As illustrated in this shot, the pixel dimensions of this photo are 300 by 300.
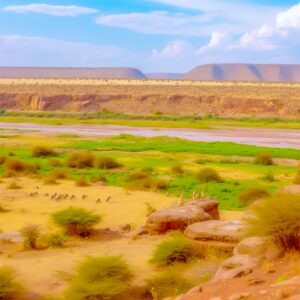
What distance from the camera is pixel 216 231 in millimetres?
14188

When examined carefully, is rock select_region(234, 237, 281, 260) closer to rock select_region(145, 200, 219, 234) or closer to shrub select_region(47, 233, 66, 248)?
rock select_region(145, 200, 219, 234)

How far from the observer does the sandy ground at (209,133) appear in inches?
1875

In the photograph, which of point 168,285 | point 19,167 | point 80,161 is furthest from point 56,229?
point 80,161

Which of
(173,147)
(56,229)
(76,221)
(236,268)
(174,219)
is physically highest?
(236,268)

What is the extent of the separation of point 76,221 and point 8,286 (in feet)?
16.5

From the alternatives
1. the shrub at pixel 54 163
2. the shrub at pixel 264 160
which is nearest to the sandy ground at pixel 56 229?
the shrub at pixel 54 163

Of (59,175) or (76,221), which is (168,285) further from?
(59,175)

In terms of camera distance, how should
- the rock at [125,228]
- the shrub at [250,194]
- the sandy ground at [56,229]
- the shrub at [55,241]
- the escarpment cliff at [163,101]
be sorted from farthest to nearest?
the escarpment cliff at [163,101] → the shrub at [250,194] → the rock at [125,228] → the shrub at [55,241] → the sandy ground at [56,229]

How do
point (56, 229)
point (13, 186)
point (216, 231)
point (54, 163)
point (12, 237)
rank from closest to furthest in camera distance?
point (216, 231), point (12, 237), point (56, 229), point (13, 186), point (54, 163)

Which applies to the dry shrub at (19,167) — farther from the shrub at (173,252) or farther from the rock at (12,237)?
the shrub at (173,252)

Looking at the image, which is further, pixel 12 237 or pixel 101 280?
pixel 12 237

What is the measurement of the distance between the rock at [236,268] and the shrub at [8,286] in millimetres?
3856

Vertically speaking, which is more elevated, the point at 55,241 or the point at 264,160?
the point at 55,241

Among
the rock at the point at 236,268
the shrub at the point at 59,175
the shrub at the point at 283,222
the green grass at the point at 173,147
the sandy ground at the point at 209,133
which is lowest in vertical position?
the sandy ground at the point at 209,133
